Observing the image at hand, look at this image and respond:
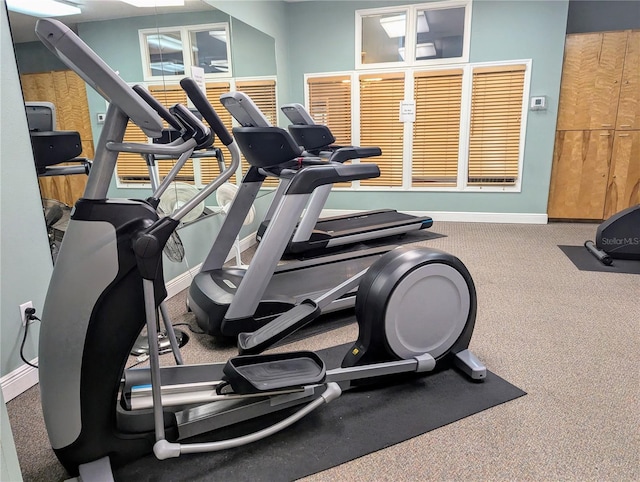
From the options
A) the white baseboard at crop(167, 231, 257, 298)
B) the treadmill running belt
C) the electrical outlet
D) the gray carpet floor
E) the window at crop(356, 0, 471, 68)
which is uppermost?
the window at crop(356, 0, 471, 68)

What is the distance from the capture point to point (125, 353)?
1.55 m

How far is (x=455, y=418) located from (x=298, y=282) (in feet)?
4.86

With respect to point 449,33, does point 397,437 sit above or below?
below

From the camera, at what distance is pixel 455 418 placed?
6.24 ft

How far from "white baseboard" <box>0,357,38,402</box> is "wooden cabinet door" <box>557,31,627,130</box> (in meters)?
5.79

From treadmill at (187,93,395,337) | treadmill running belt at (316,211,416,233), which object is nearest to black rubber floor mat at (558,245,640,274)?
treadmill running belt at (316,211,416,233)

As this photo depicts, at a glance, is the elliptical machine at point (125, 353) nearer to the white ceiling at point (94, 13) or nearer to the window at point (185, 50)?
the white ceiling at point (94, 13)

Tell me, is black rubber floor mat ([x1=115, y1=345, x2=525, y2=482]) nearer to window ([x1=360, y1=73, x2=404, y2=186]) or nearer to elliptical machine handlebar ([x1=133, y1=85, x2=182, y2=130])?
elliptical machine handlebar ([x1=133, y1=85, x2=182, y2=130])

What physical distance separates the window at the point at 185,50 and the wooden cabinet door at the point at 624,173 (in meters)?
4.63

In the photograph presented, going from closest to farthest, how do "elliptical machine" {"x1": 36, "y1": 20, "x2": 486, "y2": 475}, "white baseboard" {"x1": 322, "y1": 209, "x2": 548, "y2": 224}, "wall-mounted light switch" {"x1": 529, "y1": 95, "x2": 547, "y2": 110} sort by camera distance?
1. "elliptical machine" {"x1": 36, "y1": 20, "x2": 486, "y2": 475}
2. "wall-mounted light switch" {"x1": 529, "y1": 95, "x2": 547, "y2": 110}
3. "white baseboard" {"x1": 322, "y1": 209, "x2": 548, "y2": 224}

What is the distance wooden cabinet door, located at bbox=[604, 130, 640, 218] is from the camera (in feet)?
16.7

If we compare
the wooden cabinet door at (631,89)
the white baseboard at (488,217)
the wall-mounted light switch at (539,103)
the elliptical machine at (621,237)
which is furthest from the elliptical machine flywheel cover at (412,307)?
the wooden cabinet door at (631,89)

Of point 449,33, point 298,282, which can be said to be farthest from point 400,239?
point 449,33

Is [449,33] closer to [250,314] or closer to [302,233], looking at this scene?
[302,233]
